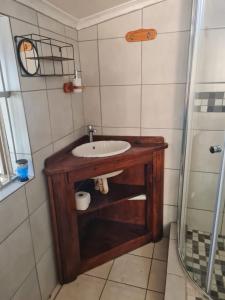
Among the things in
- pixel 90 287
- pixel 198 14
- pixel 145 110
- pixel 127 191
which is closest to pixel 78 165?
pixel 127 191

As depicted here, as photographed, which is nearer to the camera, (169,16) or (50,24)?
(50,24)

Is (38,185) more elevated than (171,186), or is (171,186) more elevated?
(38,185)

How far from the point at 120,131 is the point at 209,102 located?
707 mm

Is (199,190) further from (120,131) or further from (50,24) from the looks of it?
(50,24)

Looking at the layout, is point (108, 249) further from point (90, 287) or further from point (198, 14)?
point (198, 14)

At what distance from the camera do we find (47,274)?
56.9 inches

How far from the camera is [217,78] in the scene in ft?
4.77

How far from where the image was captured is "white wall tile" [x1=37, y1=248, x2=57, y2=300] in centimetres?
138

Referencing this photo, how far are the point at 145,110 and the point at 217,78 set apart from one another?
54 cm

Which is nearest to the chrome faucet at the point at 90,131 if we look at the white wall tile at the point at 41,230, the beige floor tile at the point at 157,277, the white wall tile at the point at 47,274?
the white wall tile at the point at 41,230

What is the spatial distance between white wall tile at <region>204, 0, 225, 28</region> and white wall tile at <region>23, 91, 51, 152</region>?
109 centimetres

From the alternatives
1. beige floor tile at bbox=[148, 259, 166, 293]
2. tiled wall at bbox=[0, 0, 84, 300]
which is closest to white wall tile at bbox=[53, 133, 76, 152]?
tiled wall at bbox=[0, 0, 84, 300]

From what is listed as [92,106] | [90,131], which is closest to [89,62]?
[92,106]

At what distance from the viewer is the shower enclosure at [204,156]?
1306mm
